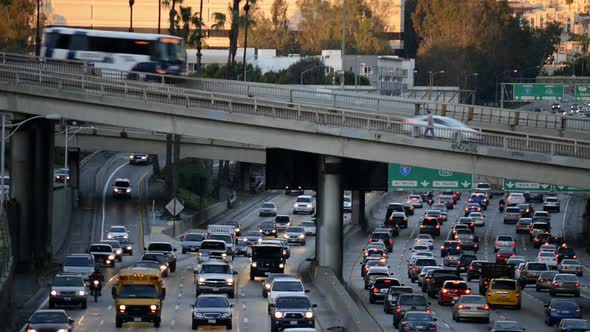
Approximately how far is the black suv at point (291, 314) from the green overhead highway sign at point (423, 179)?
30759 mm

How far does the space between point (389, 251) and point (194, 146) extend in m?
29.9

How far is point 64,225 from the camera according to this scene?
9912 cm

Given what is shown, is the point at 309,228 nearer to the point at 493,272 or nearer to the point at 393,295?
the point at 493,272

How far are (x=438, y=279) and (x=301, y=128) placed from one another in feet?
28.8

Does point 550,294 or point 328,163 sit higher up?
point 328,163

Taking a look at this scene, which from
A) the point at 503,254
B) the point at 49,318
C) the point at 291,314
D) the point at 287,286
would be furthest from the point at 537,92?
the point at 49,318

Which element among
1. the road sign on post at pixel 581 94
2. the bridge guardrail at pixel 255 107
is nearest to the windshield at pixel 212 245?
the bridge guardrail at pixel 255 107

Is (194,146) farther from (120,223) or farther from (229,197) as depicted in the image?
(120,223)

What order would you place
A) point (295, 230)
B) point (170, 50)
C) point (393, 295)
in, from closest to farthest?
1. point (393, 295)
2. point (170, 50)
3. point (295, 230)

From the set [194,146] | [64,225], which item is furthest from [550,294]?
[194,146]

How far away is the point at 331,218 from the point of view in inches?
2731

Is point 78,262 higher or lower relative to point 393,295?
lower

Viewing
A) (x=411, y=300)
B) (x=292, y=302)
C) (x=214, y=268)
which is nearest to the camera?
(x=292, y=302)

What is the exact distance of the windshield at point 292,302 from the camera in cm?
4803
